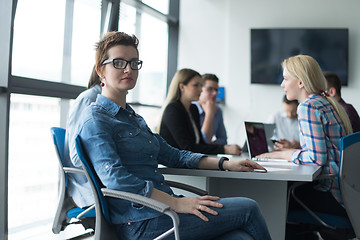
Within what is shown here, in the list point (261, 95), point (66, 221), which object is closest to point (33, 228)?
point (66, 221)

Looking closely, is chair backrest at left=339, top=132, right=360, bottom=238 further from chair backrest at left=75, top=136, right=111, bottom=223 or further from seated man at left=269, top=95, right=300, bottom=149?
seated man at left=269, top=95, right=300, bottom=149

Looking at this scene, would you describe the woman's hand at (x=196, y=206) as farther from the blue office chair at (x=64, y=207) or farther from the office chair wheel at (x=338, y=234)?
the office chair wheel at (x=338, y=234)

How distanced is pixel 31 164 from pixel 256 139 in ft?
6.73

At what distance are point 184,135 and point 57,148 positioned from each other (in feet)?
3.04

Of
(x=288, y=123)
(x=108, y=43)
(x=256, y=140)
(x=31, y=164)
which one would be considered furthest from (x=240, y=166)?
(x=288, y=123)

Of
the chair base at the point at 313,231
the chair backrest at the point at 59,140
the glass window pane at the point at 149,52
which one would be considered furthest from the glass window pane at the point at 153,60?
the chair base at the point at 313,231

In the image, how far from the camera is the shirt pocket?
1620 mm

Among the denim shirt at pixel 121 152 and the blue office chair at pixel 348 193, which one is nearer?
the denim shirt at pixel 121 152

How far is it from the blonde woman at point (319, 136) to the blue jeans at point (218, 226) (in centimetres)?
86

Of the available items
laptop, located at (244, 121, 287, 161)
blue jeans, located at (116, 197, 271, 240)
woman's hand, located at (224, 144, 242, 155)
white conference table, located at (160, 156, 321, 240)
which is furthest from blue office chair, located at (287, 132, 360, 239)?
blue jeans, located at (116, 197, 271, 240)

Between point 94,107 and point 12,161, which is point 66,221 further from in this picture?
point 12,161

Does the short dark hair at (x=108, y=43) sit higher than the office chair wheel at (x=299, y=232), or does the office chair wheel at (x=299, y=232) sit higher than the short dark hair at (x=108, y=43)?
the short dark hair at (x=108, y=43)

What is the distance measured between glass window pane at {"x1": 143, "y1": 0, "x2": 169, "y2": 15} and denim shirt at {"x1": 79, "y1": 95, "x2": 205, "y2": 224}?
3874 mm

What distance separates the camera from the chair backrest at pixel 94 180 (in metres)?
1.50
